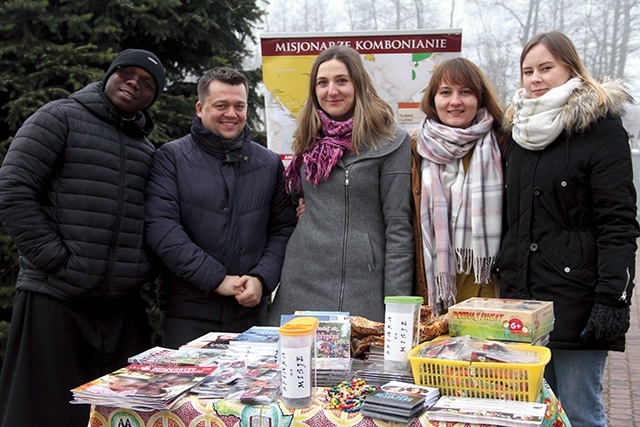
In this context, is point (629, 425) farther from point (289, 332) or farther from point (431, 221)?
point (289, 332)

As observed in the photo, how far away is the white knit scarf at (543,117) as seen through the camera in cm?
268

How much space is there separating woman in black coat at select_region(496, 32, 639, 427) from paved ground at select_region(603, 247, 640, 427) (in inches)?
107

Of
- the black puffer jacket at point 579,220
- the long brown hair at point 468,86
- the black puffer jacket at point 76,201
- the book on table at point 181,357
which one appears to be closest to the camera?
the book on table at point 181,357

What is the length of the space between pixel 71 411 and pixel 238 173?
1486mm

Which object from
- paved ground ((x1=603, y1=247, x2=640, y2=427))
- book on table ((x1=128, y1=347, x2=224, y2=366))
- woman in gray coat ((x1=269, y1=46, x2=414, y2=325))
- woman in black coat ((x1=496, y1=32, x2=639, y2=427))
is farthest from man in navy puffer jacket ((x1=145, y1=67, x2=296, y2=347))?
paved ground ((x1=603, y1=247, x2=640, y2=427))

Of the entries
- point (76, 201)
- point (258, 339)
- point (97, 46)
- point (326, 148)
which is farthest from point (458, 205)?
point (97, 46)

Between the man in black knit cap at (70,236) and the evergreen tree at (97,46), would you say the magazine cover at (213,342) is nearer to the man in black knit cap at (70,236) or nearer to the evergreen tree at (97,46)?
the man in black knit cap at (70,236)

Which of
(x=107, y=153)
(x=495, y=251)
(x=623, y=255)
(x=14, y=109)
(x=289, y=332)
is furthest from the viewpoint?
(x=14, y=109)

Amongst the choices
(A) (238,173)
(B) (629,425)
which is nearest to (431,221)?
(A) (238,173)

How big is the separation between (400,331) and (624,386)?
471cm

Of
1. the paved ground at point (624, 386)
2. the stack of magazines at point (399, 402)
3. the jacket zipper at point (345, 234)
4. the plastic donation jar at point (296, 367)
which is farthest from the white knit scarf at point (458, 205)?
the paved ground at point (624, 386)

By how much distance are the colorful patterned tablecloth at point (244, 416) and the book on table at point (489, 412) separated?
0.08 feet

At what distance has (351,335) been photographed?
243 centimetres

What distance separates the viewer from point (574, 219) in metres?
2.67
